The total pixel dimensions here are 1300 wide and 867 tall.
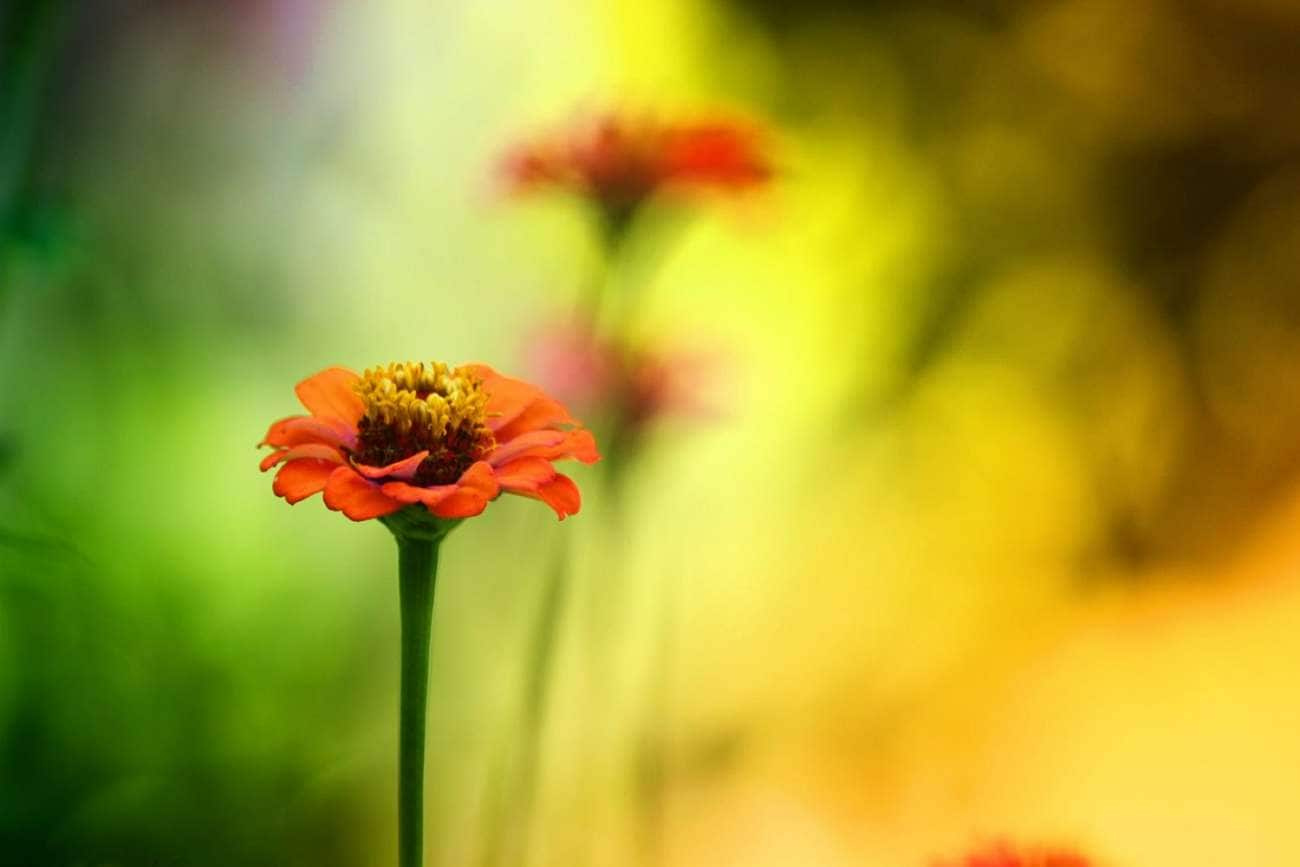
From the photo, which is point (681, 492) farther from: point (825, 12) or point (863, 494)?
point (825, 12)

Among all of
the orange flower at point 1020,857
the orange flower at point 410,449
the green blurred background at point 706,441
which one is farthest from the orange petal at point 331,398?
the orange flower at point 1020,857

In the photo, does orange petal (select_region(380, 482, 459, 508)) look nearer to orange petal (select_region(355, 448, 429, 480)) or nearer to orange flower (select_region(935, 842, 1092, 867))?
orange petal (select_region(355, 448, 429, 480))

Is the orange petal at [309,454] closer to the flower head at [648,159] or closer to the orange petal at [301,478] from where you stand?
the orange petal at [301,478]

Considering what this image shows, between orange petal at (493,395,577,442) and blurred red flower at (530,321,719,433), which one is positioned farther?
blurred red flower at (530,321,719,433)

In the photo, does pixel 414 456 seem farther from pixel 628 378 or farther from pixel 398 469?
pixel 628 378

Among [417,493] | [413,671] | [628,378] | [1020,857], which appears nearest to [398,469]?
[417,493]

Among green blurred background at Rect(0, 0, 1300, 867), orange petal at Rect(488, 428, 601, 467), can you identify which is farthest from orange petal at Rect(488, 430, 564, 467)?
green blurred background at Rect(0, 0, 1300, 867)

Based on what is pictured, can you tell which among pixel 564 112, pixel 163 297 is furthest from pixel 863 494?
pixel 163 297
